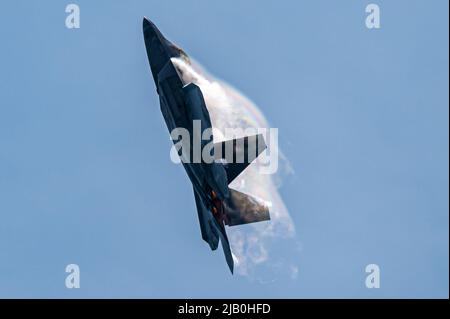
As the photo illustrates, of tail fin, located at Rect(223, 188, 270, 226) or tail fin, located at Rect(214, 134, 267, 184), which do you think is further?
tail fin, located at Rect(223, 188, 270, 226)

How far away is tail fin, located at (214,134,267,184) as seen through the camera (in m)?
56.1

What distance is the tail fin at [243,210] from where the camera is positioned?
56625mm

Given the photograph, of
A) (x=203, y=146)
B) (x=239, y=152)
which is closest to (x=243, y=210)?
(x=239, y=152)

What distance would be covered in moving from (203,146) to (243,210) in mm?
8453

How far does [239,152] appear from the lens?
186 ft

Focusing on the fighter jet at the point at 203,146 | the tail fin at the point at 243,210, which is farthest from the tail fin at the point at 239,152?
the tail fin at the point at 243,210

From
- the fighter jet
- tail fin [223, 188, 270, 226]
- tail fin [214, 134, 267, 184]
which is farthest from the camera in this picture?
tail fin [223, 188, 270, 226]

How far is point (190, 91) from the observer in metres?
52.1

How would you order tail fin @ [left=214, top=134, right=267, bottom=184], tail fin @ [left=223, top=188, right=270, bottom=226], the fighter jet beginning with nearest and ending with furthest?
the fighter jet
tail fin @ [left=214, top=134, right=267, bottom=184]
tail fin @ [left=223, top=188, right=270, bottom=226]

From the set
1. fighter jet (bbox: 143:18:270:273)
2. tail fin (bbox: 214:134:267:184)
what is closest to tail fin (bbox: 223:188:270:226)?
fighter jet (bbox: 143:18:270:273)

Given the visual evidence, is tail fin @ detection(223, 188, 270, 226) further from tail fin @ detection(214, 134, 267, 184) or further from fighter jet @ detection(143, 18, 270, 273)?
tail fin @ detection(214, 134, 267, 184)

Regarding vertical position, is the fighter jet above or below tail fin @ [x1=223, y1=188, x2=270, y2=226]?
above

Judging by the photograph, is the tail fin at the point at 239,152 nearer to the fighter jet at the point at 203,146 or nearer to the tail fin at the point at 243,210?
the fighter jet at the point at 203,146

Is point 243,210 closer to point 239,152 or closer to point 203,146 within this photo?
point 239,152
